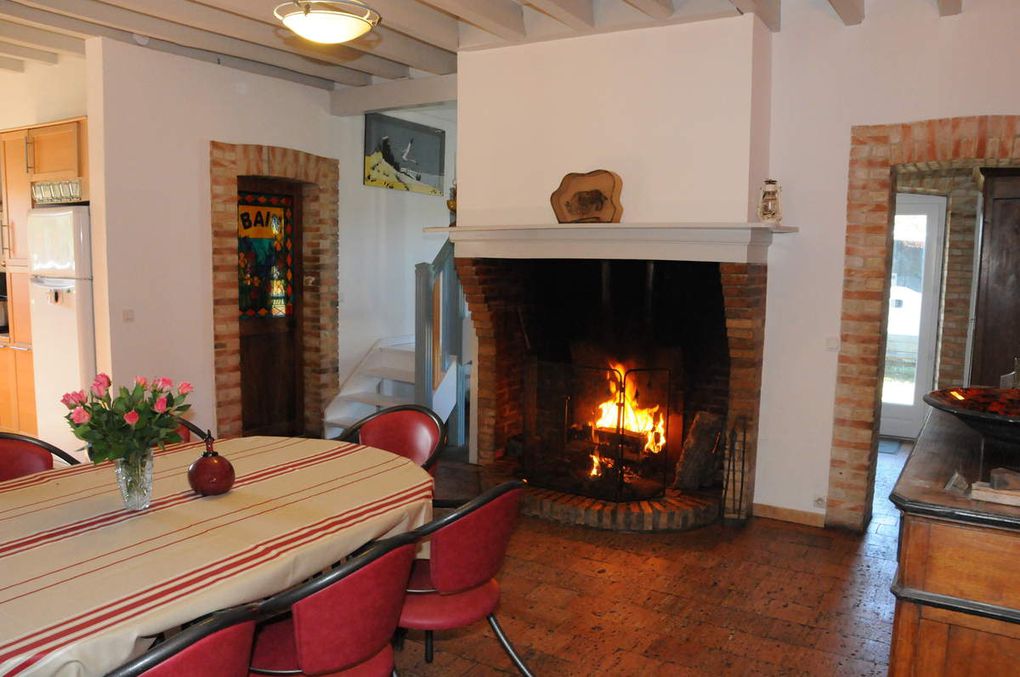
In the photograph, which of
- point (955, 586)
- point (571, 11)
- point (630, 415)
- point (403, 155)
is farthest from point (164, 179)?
point (955, 586)

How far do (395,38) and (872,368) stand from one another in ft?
11.6

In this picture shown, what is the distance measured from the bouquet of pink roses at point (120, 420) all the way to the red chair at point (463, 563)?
2.84 feet

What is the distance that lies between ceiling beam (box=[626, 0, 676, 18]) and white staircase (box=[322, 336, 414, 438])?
339 centimetres

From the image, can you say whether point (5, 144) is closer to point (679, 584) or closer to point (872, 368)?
point (679, 584)

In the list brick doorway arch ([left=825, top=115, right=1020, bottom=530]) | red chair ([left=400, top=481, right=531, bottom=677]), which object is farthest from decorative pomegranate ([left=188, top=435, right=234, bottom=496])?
brick doorway arch ([left=825, top=115, right=1020, bottom=530])

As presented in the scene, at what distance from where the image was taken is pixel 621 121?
434 centimetres

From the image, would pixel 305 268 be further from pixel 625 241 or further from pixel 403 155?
pixel 625 241

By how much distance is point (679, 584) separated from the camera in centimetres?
373

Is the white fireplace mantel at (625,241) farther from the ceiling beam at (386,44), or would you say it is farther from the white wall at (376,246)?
the white wall at (376,246)

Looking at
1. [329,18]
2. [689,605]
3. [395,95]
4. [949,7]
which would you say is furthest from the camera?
[395,95]

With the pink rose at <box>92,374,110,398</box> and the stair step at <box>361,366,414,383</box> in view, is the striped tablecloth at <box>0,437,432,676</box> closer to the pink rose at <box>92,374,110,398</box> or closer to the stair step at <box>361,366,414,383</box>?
the pink rose at <box>92,374,110,398</box>

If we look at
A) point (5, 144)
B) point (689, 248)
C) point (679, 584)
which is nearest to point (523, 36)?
point (689, 248)

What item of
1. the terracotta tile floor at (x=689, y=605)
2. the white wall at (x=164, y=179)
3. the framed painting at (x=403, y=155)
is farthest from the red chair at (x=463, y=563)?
the framed painting at (x=403, y=155)

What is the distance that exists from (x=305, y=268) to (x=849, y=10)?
429 cm
